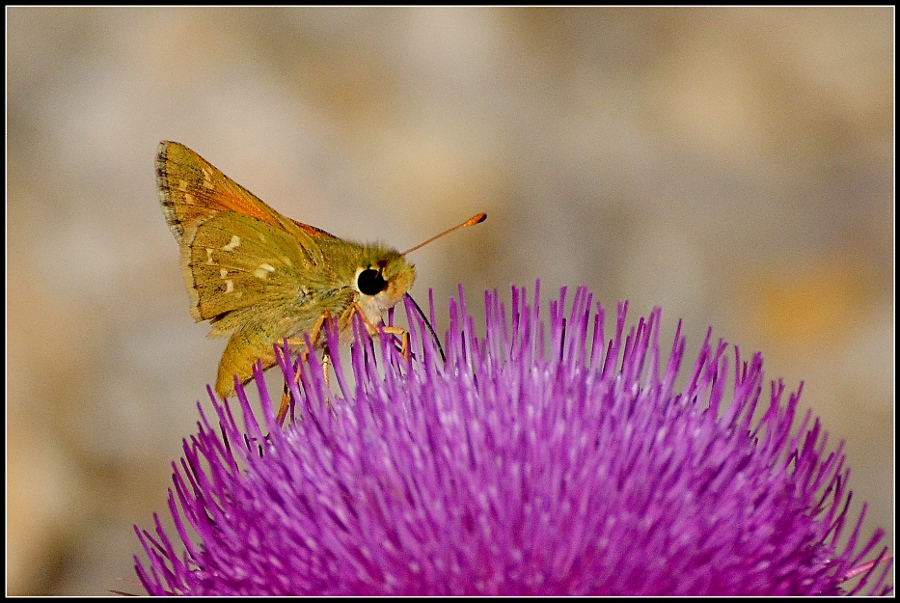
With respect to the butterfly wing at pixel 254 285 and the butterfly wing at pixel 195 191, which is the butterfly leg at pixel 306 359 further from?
the butterfly wing at pixel 195 191

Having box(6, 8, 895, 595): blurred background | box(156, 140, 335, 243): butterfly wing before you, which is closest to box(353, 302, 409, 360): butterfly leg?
box(156, 140, 335, 243): butterfly wing

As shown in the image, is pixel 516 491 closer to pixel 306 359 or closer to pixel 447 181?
pixel 306 359

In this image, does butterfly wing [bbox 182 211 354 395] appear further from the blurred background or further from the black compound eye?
the blurred background

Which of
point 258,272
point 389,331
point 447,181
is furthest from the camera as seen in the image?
point 447,181

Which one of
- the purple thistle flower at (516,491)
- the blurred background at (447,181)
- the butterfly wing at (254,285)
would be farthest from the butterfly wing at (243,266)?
the blurred background at (447,181)

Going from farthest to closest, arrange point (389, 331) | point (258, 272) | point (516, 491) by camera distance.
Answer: point (258, 272) < point (389, 331) < point (516, 491)

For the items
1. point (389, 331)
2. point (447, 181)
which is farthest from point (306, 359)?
point (447, 181)

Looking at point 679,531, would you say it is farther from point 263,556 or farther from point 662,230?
point 662,230

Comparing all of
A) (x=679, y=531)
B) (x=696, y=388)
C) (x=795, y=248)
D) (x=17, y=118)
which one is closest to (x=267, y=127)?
(x=17, y=118)

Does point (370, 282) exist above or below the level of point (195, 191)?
below
